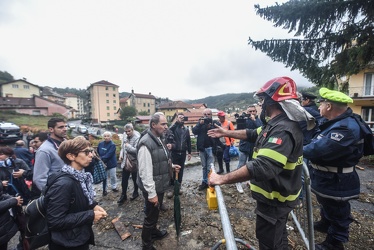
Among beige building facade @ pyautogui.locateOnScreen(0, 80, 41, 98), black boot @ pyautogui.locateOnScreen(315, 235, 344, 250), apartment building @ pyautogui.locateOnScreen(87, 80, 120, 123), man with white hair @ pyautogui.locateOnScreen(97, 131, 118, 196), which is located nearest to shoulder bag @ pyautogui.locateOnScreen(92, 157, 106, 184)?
man with white hair @ pyautogui.locateOnScreen(97, 131, 118, 196)

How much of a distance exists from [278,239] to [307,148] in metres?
1.27

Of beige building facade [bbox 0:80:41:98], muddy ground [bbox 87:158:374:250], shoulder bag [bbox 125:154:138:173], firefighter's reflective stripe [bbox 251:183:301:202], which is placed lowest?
muddy ground [bbox 87:158:374:250]

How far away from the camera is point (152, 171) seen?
272 centimetres

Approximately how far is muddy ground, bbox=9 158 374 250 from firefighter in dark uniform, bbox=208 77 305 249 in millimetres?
1000

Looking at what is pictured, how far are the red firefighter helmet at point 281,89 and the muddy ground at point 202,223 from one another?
2.49 meters

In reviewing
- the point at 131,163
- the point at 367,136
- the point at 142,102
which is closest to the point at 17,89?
the point at 142,102

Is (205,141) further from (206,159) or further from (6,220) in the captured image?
(6,220)

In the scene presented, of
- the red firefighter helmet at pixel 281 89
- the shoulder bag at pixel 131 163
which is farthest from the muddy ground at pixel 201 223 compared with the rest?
the red firefighter helmet at pixel 281 89

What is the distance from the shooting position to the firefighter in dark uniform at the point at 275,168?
1.41m

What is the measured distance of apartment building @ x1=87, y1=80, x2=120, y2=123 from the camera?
182 feet

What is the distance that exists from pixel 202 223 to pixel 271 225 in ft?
6.70

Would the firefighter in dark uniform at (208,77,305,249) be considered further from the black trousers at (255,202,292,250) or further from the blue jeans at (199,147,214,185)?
the blue jeans at (199,147,214,185)

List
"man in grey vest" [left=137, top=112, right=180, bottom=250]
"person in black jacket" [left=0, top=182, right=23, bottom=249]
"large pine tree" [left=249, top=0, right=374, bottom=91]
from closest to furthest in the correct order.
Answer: "person in black jacket" [left=0, top=182, right=23, bottom=249]
"man in grey vest" [left=137, top=112, right=180, bottom=250]
"large pine tree" [left=249, top=0, right=374, bottom=91]

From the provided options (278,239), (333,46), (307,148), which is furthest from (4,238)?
(333,46)
